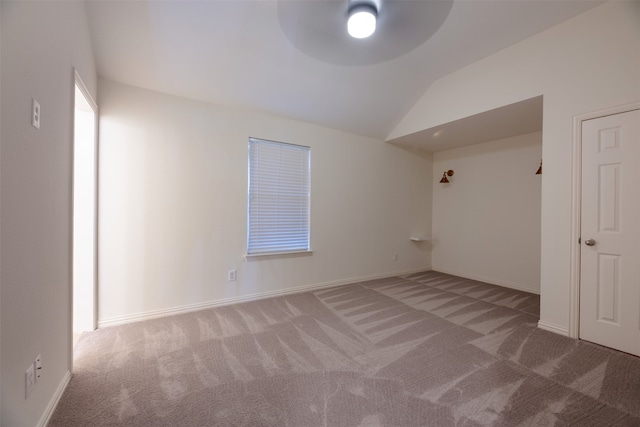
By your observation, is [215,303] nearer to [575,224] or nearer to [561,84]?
[575,224]

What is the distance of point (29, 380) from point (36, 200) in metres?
0.86

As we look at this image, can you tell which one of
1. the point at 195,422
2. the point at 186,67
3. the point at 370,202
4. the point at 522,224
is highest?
the point at 186,67

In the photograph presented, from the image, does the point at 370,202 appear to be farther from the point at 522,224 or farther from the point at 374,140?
the point at 522,224

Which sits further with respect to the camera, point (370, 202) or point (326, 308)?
point (370, 202)

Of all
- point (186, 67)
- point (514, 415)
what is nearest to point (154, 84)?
point (186, 67)

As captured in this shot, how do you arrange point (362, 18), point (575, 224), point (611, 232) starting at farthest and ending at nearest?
point (575, 224) < point (611, 232) < point (362, 18)

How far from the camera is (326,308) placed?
9.56 ft

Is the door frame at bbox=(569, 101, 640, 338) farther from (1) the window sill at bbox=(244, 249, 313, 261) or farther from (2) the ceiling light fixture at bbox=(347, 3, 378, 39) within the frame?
(1) the window sill at bbox=(244, 249, 313, 261)

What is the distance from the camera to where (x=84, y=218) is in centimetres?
229

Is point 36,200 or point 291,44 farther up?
point 291,44

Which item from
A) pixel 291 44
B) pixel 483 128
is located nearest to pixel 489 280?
pixel 483 128

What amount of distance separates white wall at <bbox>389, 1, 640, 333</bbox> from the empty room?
2 centimetres

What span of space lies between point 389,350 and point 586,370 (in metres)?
1.39

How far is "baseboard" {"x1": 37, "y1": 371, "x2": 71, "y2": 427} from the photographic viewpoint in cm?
130
